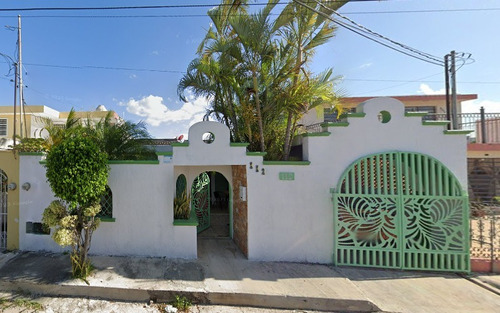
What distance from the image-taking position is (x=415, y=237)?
15.8 ft

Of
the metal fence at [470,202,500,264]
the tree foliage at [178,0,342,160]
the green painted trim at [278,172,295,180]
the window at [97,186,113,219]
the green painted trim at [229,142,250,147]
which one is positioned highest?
the tree foliage at [178,0,342,160]

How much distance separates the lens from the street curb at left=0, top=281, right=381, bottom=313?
3.78m

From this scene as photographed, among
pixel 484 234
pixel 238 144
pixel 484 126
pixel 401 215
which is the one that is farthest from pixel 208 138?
pixel 484 126

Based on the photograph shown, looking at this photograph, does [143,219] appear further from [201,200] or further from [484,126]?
[484,126]

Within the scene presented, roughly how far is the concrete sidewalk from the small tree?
2.09ft

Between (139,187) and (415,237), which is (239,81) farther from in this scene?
(415,237)

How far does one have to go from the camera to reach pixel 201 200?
757 cm

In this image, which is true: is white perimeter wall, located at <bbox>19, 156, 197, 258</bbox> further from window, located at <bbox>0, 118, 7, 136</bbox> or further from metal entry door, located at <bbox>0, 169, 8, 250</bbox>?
window, located at <bbox>0, 118, 7, 136</bbox>

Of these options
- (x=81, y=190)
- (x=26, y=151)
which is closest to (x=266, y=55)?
(x=81, y=190)

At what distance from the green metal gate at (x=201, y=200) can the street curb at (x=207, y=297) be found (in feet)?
10.5

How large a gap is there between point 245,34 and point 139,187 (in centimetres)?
448

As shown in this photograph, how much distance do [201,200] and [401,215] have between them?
231 inches

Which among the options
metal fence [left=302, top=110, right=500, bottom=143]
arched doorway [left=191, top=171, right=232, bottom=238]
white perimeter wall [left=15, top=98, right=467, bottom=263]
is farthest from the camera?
metal fence [left=302, top=110, right=500, bottom=143]

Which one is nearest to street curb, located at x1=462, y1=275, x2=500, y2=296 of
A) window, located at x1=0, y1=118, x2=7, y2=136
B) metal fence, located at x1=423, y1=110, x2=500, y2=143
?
metal fence, located at x1=423, y1=110, x2=500, y2=143
